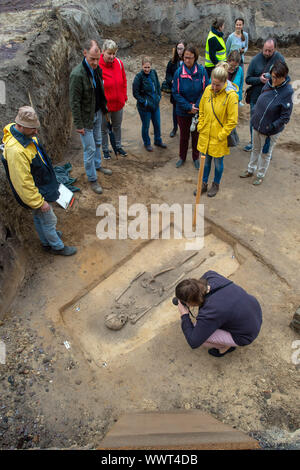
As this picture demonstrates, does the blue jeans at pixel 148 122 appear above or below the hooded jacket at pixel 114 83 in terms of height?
below

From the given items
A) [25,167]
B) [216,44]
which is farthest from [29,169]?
[216,44]

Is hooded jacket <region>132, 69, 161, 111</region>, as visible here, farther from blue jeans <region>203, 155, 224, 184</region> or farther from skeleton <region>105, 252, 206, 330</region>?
skeleton <region>105, 252, 206, 330</region>

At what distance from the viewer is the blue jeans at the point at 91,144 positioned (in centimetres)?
544

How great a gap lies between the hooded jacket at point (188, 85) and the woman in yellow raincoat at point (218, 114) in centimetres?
62

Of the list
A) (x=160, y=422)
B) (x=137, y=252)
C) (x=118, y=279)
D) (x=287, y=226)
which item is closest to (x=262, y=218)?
(x=287, y=226)

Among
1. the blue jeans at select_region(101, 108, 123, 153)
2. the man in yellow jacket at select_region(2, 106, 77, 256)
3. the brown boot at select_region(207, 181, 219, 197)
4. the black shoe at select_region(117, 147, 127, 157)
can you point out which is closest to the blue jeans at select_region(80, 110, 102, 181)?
the blue jeans at select_region(101, 108, 123, 153)

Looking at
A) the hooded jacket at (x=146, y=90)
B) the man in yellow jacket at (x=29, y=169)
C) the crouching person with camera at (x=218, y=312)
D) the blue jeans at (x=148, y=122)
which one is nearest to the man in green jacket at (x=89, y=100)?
the hooded jacket at (x=146, y=90)

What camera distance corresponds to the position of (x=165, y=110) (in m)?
8.82

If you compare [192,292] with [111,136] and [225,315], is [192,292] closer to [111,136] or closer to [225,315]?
[225,315]

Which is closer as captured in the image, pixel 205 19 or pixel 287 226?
pixel 287 226

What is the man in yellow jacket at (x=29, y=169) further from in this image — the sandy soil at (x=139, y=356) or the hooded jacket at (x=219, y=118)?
the hooded jacket at (x=219, y=118)

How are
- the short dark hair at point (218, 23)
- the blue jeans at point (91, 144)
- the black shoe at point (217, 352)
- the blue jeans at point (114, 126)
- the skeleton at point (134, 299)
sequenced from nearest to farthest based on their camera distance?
the black shoe at point (217, 352) < the skeleton at point (134, 299) < the blue jeans at point (91, 144) < the blue jeans at point (114, 126) < the short dark hair at point (218, 23)
